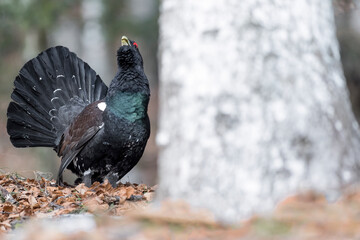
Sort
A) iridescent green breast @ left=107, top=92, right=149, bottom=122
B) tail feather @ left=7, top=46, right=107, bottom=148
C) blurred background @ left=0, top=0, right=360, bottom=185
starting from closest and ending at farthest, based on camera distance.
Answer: iridescent green breast @ left=107, top=92, right=149, bottom=122 < tail feather @ left=7, top=46, right=107, bottom=148 < blurred background @ left=0, top=0, right=360, bottom=185

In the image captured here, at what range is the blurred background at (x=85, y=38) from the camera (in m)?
12.6

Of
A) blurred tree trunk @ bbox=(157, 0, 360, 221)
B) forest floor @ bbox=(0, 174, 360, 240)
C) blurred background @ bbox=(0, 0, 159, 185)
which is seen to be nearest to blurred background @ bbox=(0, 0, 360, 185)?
blurred background @ bbox=(0, 0, 159, 185)

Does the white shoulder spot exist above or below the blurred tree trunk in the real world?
above

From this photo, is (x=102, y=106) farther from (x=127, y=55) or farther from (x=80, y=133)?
(x=127, y=55)

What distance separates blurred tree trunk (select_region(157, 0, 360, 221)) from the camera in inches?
121

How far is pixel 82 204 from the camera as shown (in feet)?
15.1

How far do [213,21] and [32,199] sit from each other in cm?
264

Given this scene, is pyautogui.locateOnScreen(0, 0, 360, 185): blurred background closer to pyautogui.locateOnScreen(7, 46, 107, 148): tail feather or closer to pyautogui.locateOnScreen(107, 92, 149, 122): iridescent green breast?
pyautogui.locateOnScreen(7, 46, 107, 148): tail feather

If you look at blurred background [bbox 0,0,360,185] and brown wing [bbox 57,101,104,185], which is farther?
blurred background [bbox 0,0,360,185]

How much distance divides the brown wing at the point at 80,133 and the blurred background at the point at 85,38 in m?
5.71

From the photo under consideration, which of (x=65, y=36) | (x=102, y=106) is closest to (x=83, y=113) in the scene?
(x=102, y=106)

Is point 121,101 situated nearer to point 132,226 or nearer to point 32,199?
point 32,199

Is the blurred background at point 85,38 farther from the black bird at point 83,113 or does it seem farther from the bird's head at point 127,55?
the bird's head at point 127,55

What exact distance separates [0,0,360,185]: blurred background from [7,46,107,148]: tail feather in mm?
5033
